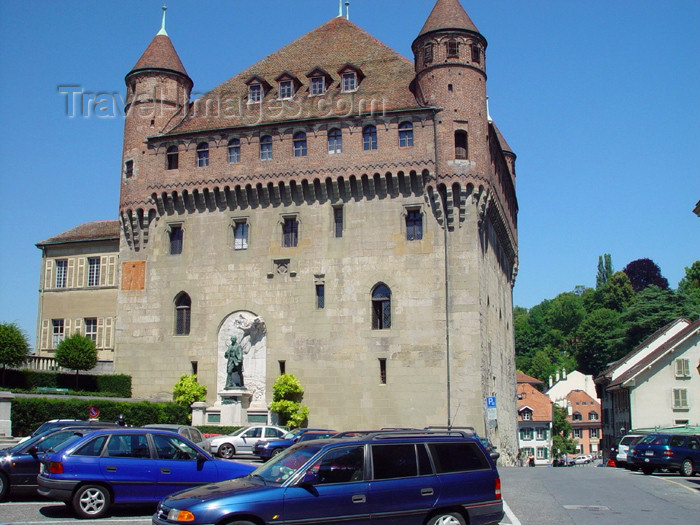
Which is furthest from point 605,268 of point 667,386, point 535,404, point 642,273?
point 667,386

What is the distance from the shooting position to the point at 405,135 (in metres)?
40.2

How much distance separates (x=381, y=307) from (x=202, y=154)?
518 inches

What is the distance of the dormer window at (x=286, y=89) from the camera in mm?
43469

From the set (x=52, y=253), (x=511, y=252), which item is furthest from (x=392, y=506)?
(x=52, y=253)

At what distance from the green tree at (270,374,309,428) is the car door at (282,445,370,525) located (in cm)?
2716

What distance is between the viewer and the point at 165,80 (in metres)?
45.0

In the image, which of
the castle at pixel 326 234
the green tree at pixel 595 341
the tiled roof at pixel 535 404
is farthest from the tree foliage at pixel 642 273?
the castle at pixel 326 234

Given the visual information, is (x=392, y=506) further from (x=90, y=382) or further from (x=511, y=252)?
(x=511, y=252)

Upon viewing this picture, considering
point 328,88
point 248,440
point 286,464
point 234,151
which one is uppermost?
point 328,88

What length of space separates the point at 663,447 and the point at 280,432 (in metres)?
13.9

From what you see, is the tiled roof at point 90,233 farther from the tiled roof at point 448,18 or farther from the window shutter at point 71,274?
the tiled roof at point 448,18

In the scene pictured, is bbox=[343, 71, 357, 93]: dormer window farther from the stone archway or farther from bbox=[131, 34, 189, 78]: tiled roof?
the stone archway

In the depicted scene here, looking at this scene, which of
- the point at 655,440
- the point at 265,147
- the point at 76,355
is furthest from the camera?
the point at 265,147

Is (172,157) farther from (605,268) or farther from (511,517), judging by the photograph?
(605,268)
